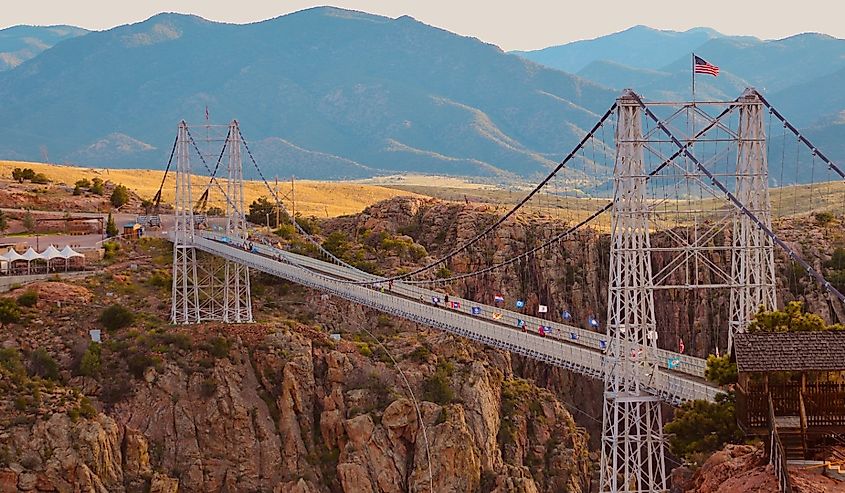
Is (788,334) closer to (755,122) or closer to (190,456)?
(755,122)

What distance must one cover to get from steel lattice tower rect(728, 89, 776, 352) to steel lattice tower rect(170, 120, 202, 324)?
28.7 meters

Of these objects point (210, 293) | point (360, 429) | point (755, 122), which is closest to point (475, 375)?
point (360, 429)

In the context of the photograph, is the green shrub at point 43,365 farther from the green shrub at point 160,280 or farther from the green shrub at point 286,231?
the green shrub at point 286,231

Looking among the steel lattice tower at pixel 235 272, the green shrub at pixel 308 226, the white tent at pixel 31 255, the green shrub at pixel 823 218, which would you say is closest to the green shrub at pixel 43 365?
the white tent at pixel 31 255

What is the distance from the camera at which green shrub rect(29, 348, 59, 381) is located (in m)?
53.6

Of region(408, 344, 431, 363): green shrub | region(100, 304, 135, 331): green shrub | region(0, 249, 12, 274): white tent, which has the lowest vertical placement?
region(408, 344, 431, 363): green shrub

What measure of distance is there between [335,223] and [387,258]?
14.7m

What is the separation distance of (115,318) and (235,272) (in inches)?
272

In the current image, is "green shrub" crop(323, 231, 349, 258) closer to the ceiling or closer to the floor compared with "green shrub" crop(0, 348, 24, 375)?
closer to the ceiling

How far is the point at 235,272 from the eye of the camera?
6312 centimetres

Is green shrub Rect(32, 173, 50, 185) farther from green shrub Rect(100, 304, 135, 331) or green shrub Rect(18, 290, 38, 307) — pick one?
green shrub Rect(100, 304, 135, 331)

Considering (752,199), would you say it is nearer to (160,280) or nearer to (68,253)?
(160,280)

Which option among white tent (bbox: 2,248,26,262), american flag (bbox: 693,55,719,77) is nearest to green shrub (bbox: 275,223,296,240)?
white tent (bbox: 2,248,26,262)

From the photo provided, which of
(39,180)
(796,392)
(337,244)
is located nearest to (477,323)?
(796,392)
